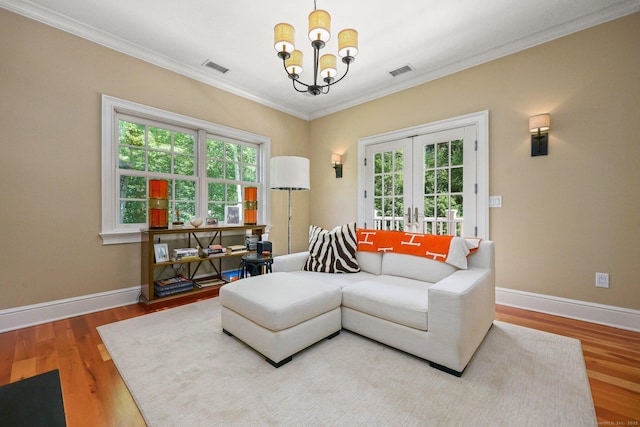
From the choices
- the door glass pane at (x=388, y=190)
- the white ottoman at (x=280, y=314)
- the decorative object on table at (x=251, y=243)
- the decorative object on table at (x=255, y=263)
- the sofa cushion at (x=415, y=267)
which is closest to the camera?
the white ottoman at (x=280, y=314)

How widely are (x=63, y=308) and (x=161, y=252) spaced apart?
0.93 m

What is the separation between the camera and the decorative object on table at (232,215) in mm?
3897

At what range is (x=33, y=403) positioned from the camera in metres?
0.82

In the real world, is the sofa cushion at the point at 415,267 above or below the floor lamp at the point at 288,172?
below

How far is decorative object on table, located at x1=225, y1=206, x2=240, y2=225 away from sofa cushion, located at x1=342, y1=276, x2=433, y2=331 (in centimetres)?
234

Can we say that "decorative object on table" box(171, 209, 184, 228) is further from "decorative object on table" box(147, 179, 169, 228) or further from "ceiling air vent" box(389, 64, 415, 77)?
"ceiling air vent" box(389, 64, 415, 77)

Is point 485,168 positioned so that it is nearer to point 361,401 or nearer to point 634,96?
point 634,96

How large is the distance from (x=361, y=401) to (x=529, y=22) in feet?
11.8

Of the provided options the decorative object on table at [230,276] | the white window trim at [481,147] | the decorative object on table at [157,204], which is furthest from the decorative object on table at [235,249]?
the white window trim at [481,147]

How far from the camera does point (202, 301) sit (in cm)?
298

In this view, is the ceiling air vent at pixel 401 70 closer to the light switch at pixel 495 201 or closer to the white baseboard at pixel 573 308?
the light switch at pixel 495 201

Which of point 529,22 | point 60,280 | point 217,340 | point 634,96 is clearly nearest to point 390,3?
point 529,22

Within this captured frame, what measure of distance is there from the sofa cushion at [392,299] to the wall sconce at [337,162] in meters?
2.51

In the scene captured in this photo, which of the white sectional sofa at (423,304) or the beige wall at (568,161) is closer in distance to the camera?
the white sectional sofa at (423,304)
